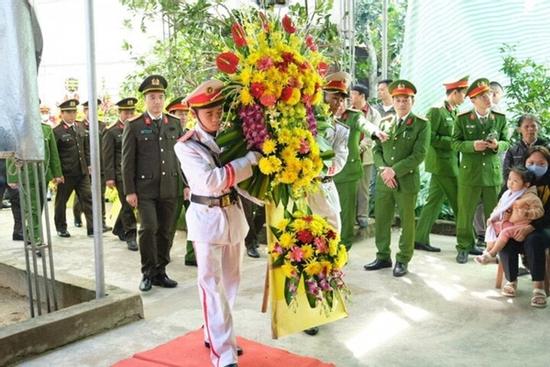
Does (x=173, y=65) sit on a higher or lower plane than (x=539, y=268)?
higher

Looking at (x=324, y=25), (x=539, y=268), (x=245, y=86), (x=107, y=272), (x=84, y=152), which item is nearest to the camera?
(x=245, y=86)

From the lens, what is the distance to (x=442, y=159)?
19.8 ft

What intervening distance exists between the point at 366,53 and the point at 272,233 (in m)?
5.95

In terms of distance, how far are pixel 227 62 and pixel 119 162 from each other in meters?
3.71

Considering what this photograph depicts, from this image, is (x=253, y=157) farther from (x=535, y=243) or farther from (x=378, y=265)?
(x=378, y=265)

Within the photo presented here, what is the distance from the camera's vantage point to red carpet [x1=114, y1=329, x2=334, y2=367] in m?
3.38

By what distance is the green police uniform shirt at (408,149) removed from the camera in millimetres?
5211

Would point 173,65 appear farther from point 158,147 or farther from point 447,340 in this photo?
point 447,340

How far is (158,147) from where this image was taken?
16.1ft

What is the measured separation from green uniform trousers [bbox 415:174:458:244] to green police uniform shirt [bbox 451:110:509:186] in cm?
33

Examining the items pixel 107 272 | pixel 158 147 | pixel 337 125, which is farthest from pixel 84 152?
pixel 337 125

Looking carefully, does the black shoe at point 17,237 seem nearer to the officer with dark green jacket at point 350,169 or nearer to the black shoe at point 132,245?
the black shoe at point 132,245

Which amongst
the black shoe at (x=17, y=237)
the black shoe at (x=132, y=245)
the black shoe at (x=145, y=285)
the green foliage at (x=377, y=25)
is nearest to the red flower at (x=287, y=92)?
the black shoe at (x=145, y=285)

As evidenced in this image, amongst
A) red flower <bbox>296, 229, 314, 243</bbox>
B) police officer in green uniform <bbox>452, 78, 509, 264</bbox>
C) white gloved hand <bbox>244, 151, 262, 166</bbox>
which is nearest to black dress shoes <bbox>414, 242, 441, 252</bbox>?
police officer in green uniform <bbox>452, 78, 509, 264</bbox>
